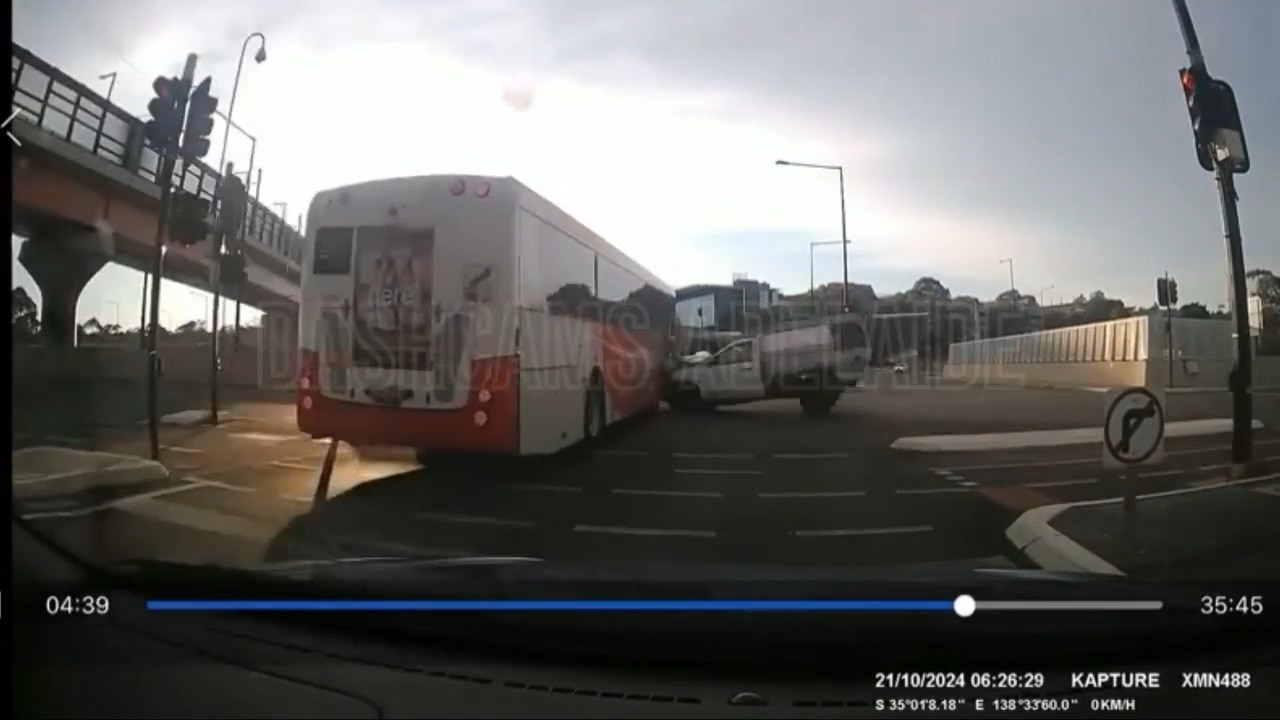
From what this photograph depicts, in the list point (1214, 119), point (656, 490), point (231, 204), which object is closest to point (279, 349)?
point (231, 204)

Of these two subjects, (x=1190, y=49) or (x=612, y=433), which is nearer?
(x=1190, y=49)

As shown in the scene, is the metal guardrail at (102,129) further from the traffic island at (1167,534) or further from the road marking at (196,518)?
the traffic island at (1167,534)

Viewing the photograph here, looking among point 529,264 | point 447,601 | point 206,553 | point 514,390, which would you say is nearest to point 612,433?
point 514,390

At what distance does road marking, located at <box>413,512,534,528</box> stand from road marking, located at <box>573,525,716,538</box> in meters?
0.20

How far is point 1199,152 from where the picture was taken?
3.05 metres

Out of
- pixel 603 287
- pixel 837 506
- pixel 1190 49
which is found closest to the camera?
pixel 1190 49

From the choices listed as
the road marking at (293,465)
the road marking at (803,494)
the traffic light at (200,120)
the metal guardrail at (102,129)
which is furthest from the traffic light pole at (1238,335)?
the traffic light at (200,120)

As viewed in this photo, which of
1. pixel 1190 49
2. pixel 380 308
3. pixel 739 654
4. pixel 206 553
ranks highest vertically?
pixel 1190 49

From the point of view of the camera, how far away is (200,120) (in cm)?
315

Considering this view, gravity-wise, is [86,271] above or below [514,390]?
above

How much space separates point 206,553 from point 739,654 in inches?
69.7

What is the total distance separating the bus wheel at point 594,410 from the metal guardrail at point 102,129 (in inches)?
42.9

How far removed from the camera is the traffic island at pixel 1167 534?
9.58ft

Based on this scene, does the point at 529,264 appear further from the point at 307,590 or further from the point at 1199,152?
the point at 1199,152
